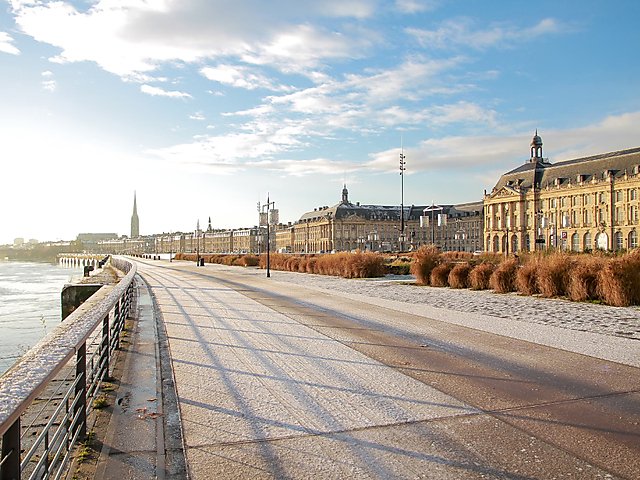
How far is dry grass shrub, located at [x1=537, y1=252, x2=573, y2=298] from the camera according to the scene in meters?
15.8

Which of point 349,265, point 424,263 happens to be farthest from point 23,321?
point 349,265

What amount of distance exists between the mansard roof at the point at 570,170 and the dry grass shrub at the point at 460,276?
6697 centimetres

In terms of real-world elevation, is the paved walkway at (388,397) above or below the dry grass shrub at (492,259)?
below

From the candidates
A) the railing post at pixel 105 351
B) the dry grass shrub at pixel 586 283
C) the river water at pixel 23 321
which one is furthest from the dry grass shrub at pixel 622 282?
the river water at pixel 23 321

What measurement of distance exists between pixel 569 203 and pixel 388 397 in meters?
89.8

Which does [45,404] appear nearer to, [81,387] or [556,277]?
[81,387]

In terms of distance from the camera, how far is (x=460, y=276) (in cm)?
2036

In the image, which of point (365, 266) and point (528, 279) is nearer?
point (528, 279)

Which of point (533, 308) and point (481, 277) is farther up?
point (481, 277)

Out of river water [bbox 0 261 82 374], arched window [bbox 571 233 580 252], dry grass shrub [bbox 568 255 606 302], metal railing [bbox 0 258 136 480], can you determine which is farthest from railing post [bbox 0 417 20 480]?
arched window [bbox 571 233 580 252]

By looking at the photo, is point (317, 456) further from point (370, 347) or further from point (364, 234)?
point (364, 234)

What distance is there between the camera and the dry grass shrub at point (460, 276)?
66.7ft

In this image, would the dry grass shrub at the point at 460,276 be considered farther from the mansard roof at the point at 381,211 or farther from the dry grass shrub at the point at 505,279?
the mansard roof at the point at 381,211

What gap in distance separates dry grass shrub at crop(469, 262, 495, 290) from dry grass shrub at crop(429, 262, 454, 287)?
179cm
